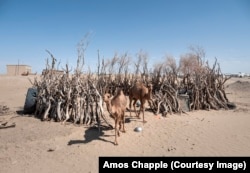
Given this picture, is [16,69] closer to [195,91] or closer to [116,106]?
[195,91]

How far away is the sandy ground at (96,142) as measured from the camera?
606 cm

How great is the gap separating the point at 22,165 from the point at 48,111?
3.30 metres

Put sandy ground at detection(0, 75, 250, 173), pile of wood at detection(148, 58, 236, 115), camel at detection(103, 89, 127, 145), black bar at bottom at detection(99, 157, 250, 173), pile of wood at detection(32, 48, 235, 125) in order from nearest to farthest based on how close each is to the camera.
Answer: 1. black bar at bottom at detection(99, 157, 250, 173)
2. sandy ground at detection(0, 75, 250, 173)
3. camel at detection(103, 89, 127, 145)
4. pile of wood at detection(32, 48, 235, 125)
5. pile of wood at detection(148, 58, 236, 115)

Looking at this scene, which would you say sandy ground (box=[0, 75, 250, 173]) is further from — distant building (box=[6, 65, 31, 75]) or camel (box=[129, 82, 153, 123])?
distant building (box=[6, 65, 31, 75])

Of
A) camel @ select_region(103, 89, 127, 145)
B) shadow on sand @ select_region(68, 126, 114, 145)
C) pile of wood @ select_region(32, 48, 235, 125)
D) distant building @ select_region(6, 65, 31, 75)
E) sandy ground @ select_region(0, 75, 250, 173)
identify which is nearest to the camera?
sandy ground @ select_region(0, 75, 250, 173)

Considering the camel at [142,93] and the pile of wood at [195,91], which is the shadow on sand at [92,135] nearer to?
the camel at [142,93]

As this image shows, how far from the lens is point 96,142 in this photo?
23.4 feet

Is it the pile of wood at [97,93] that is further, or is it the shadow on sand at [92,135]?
the pile of wood at [97,93]

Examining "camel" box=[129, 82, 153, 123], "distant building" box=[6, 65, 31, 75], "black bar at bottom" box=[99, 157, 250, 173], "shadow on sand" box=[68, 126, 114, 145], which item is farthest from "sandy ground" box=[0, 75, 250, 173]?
"distant building" box=[6, 65, 31, 75]

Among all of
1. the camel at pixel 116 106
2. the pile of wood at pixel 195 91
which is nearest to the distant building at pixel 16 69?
the pile of wood at pixel 195 91

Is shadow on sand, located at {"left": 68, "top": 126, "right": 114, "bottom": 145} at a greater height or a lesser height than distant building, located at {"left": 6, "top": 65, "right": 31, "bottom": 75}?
lesser

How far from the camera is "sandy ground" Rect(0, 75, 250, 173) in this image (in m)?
6.06

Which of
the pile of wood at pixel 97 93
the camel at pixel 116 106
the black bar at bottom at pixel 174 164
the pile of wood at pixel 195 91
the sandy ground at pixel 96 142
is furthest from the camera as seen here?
the pile of wood at pixel 195 91

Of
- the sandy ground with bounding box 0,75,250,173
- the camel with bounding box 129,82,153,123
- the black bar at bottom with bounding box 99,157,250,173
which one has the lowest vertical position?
the black bar at bottom with bounding box 99,157,250,173
